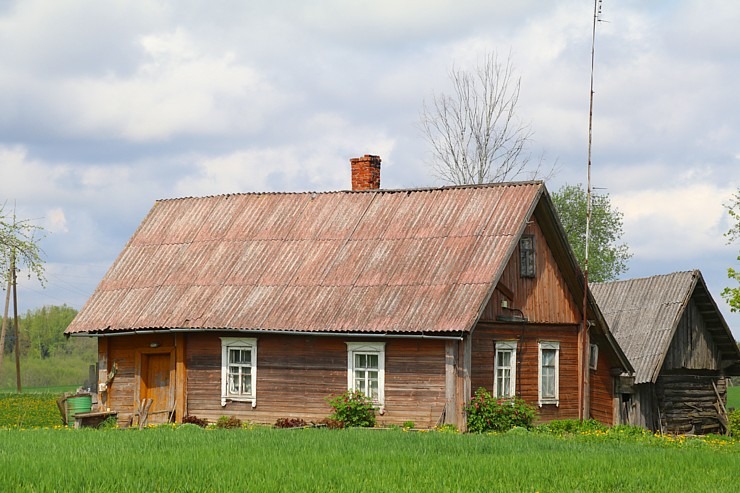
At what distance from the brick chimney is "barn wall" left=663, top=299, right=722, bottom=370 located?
1048cm

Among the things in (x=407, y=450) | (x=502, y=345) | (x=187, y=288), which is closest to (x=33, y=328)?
(x=187, y=288)

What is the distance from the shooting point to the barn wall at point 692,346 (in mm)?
35750

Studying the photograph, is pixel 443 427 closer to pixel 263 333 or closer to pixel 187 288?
pixel 263 333

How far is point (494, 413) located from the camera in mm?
26641

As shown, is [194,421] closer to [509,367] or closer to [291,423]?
[291,423]

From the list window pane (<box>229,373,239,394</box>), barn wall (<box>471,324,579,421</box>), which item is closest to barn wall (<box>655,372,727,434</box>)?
barn wall (<box>471,324,579,421</box>)

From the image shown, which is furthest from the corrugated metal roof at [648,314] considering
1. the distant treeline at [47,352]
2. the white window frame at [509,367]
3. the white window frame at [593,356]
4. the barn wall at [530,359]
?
the distant treeline at [47,352]

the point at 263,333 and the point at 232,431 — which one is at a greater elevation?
the point at 263,333

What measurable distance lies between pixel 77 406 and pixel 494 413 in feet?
37.8

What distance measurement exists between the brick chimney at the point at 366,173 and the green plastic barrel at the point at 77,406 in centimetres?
966

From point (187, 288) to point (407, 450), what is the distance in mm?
12988

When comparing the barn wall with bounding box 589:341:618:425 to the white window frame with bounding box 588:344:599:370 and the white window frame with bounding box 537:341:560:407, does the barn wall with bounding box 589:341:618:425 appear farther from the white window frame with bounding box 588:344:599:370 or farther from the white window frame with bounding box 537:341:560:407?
the white window frame with bounding box 537:341:560:407

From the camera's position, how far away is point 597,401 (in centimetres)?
3250

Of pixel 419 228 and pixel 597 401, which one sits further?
pixel 597 401
